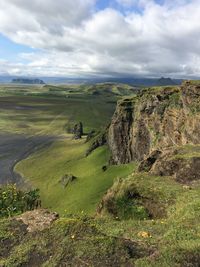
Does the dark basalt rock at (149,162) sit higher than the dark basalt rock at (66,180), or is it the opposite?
the dark basalt rock at (149,162)

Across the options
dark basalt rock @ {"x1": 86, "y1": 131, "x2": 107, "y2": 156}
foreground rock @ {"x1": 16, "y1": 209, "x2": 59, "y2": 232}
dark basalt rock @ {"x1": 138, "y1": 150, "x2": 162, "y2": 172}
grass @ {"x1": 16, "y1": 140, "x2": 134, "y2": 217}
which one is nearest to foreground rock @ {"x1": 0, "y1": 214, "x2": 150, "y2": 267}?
foreground rock @ {"x1": 16, "y1": 209, "x2": 59, "y2": 232}

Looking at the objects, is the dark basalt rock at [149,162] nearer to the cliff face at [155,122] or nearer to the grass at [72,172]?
the cliff face at [155,122]

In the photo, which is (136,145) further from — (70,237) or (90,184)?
(70,237)

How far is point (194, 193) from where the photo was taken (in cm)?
3067

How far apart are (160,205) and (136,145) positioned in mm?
76332

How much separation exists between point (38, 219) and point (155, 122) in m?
76.6

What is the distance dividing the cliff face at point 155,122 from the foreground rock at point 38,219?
44079mm

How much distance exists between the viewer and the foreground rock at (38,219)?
868 inches

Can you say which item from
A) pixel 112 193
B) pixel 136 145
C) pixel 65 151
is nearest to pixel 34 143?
pixel 65 151

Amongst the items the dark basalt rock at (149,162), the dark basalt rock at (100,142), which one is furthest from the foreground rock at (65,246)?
the dark basalt rock at (100,142)

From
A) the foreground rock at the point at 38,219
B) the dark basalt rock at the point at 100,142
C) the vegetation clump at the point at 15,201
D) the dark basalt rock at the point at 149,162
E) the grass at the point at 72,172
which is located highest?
the foreground rock at the point at 38,219

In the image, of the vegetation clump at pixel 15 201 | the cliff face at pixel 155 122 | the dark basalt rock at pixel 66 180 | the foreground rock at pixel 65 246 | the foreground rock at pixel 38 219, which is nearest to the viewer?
the foreground rock at pixel 65 246

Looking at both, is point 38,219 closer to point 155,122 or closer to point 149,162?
point 149,162

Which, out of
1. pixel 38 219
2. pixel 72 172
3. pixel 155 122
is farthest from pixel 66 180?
pixel 38 219
